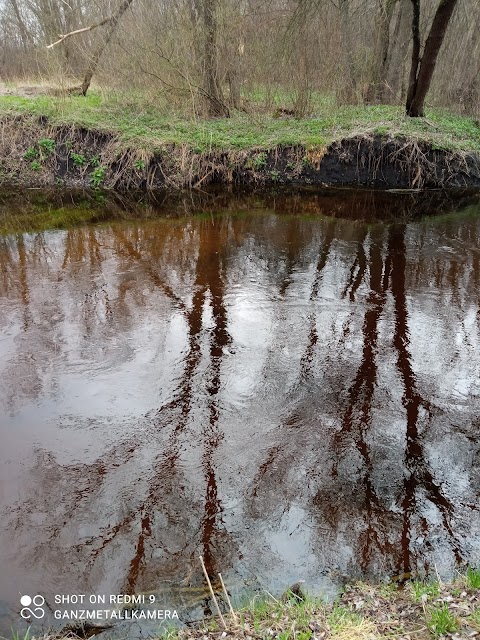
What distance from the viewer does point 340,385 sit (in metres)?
4.99

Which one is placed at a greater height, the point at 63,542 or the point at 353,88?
the point at 353,88

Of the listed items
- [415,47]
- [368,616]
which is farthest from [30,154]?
[368,616]

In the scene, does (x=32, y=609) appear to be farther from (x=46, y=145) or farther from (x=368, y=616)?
(x=46, y=145)

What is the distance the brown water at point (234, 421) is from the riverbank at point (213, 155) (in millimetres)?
4956

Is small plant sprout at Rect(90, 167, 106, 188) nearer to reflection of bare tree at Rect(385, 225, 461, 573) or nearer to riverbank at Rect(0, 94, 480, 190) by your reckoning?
riverbank at Rect(0, 94, 480, 190)

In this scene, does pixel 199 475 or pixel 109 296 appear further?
pixel 109 296

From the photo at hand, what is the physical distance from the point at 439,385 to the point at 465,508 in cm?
158

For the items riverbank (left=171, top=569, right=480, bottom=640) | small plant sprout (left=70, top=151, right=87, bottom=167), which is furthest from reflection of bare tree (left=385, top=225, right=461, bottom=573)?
small plant sprout (left=70, top=151, right=87, bottom=167)

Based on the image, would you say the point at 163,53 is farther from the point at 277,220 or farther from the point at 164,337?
the point at 164,337

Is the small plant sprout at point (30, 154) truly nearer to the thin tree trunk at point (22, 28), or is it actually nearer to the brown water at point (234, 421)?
the brown water at point (234, 421)

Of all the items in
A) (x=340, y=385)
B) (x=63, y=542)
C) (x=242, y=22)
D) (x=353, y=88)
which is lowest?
(x=63, y=542)

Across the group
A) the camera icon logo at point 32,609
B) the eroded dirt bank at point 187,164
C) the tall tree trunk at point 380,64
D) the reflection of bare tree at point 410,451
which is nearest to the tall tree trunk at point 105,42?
the eroded dirt bank at point 187,164

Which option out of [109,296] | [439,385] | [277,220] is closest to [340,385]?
[439,385]

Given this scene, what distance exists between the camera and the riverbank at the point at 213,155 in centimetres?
1238
